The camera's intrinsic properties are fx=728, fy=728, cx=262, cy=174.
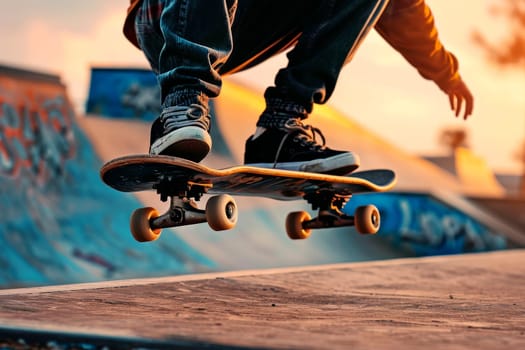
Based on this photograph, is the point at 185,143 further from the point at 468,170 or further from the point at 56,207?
the point at 468,170

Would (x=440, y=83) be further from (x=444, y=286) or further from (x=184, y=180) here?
(x=184, y=180)

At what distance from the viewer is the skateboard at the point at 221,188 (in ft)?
10.1

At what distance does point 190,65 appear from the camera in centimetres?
323

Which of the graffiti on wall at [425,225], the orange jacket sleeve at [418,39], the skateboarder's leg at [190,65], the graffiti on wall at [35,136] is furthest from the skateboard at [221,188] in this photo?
the graffiti on wall at [425,225]

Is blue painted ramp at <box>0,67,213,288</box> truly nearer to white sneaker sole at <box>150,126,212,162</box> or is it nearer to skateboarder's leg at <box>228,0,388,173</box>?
skateboarder's leg at <box>228,0,388,173</box>

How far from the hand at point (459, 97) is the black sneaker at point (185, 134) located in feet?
6.82

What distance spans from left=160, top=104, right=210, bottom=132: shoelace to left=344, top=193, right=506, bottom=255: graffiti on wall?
50.2ft

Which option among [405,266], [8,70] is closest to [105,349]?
[405,266]

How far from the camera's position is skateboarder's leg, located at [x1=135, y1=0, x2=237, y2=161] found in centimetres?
317

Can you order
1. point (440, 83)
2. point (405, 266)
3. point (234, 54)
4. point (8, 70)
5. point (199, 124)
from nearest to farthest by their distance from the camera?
point (199, 124) → point (234, 54) → point (440, 83) → point (405, 266) → point (8, 70)

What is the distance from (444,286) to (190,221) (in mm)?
2118

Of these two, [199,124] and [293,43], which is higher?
[293,43]

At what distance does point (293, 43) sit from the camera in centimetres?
420

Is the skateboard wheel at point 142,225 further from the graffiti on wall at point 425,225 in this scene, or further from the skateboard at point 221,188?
the graffiti on wall at point 425,225
